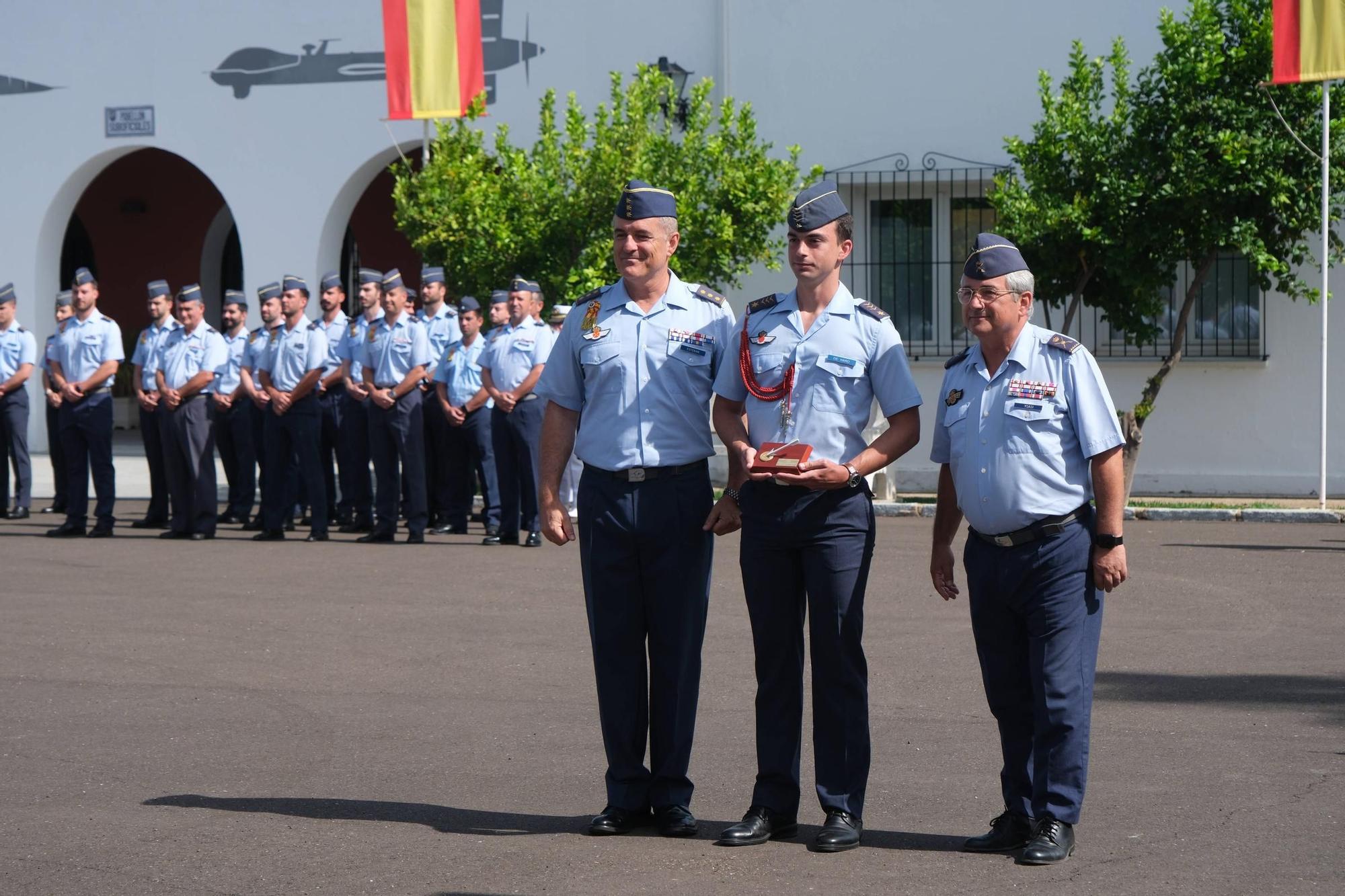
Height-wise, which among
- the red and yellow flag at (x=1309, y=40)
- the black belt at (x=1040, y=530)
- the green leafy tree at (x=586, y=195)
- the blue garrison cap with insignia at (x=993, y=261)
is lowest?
the black belt at (x=1040, y=530)

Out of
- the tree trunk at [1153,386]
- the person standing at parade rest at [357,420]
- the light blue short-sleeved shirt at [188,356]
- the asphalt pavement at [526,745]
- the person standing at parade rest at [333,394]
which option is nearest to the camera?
Result: the asphalt pavement at [526,745]

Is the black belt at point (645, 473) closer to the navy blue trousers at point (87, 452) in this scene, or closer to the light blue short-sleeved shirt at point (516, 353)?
the light blue short-sleeved shirt at point (516, 353)

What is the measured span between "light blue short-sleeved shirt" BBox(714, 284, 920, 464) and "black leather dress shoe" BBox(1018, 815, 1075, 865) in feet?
4.20

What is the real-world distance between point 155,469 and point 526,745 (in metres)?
9.84

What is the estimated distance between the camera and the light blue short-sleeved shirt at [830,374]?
5363 millimetres

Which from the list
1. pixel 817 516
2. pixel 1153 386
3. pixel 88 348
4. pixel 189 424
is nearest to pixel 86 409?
pixel 88 348

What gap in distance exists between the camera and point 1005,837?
5223 mm

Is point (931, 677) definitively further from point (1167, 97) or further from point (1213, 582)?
point (1167, 97)

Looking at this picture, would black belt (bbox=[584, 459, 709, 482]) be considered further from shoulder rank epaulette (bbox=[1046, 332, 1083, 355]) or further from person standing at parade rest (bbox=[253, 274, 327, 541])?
person standing at parade rest (bbox=[253, 274, 327, 541])

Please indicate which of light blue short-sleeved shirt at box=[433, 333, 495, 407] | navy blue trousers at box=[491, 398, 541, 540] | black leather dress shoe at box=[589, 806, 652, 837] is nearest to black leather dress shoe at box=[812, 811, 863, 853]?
black leather dress shoe at box=[589, 806, 652, 837]

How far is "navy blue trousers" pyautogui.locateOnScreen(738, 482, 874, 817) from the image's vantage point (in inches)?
209

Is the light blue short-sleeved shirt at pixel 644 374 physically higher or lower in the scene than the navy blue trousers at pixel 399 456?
higher

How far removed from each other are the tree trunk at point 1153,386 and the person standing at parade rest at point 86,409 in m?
9.25

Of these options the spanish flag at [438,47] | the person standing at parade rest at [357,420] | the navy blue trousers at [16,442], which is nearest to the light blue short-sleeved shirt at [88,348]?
the navy blue trousers at [16,442]
